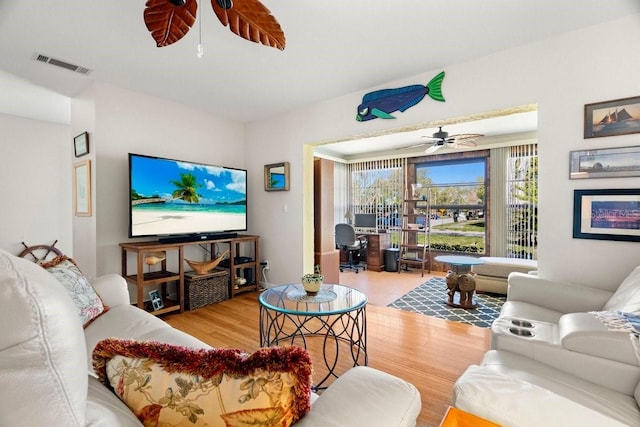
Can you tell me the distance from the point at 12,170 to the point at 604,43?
6.69 m

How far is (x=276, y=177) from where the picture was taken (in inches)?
164

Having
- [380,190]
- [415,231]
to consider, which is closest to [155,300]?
[415,231]

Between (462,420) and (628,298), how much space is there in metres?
1.63

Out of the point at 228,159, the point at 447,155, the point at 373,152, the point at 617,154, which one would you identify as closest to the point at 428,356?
the point at 617,154

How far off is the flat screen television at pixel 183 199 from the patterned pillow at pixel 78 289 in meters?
1.37

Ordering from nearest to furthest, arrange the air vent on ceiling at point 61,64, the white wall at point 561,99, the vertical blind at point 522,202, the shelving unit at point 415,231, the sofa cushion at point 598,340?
the sofa cushion at point 598,340
the white wall at point 561,99
the air vent on ceiling at point 61,64
the vertical blind at point 522,202
the shelving unit at point 415,231

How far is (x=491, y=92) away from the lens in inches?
104

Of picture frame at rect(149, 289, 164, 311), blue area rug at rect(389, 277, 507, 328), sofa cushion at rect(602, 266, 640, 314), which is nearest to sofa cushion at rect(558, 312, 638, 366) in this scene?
sofa cushion at rect(602, 266, 640, 314)

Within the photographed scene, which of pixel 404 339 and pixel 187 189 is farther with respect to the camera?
pixel 187 189

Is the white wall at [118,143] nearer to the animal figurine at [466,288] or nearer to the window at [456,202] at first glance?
the animal figurine at [466,288]

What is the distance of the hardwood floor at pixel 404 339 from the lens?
194 centimetres

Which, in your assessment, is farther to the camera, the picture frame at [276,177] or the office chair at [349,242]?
the office chair at [349,242]

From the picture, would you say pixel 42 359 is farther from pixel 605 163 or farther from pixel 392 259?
pixel 392 259

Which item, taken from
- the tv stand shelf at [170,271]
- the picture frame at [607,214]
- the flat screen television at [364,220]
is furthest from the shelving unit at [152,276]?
the flat screen television at [364,220]
